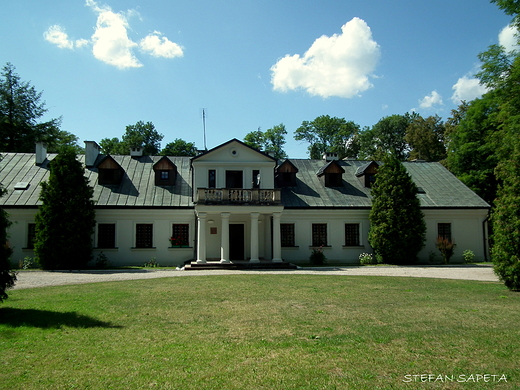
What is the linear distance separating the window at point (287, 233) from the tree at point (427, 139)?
26.8 meters

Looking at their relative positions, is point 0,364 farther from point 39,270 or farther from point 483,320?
point 39,270

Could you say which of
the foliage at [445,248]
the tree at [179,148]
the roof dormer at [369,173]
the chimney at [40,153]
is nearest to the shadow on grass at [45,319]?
the chimney at [40,153]

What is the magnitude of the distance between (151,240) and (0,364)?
733 inches

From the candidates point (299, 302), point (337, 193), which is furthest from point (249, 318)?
point (337, 193)

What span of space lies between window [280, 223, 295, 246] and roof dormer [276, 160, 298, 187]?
332cm

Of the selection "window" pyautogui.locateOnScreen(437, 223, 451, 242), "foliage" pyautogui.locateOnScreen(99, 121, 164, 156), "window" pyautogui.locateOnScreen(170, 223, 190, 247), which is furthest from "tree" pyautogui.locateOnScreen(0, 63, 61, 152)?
"window" pyautogui.locateOnScreen(437, 223, 451, 242)

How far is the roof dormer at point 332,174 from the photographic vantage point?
27.6m

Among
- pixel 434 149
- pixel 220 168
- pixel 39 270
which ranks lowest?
pixel 39 270

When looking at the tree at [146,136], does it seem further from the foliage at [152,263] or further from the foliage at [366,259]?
the foliage at [366,259]

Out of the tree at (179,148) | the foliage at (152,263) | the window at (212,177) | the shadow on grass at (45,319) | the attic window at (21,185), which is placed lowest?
the foliage at (152,263)

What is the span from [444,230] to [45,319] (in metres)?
24.2

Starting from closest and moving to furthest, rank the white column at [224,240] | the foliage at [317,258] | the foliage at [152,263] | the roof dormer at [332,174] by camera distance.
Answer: the white column at [224,240], the foliage at [152,263], the foliage at [317,258], the roof dormer at [332,174]

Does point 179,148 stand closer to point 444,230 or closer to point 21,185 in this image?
point 21,185

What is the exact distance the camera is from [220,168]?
24688mm
